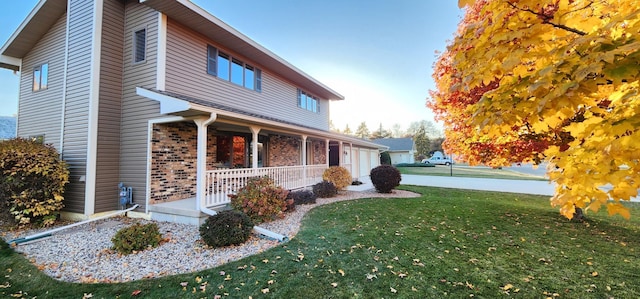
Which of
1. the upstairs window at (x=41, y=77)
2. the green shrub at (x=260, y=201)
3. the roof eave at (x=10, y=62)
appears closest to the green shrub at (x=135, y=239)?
the green shrub at (x=260, y=201)

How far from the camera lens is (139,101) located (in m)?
7.95

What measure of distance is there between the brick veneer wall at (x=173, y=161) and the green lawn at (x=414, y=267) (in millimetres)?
3106

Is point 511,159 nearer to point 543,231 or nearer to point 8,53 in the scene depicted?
point 543,231

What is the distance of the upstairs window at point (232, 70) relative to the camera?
930 centimetres

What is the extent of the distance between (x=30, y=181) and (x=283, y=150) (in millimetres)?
8460

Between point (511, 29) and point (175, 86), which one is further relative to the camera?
point (175, 86)

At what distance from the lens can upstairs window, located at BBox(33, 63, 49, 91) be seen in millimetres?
9539

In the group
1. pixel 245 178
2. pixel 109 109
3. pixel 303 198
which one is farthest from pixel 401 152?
pixel 109 109

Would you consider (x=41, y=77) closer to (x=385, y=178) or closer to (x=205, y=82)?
(x=205, y=82)

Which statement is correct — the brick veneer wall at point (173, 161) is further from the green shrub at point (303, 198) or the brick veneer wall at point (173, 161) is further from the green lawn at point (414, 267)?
the green shrub at point (303, 198)

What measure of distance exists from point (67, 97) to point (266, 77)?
6742 mm

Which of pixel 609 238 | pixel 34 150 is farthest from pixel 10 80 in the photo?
pixel 609 238

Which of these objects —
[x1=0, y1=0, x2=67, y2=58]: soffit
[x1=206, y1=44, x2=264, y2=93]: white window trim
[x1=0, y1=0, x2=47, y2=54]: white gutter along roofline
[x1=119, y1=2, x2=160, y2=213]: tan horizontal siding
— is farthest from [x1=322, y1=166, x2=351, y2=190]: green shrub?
[x1=0, y1=0, x2=47, y2=54]: white gutter along roofline

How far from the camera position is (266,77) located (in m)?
11.8
